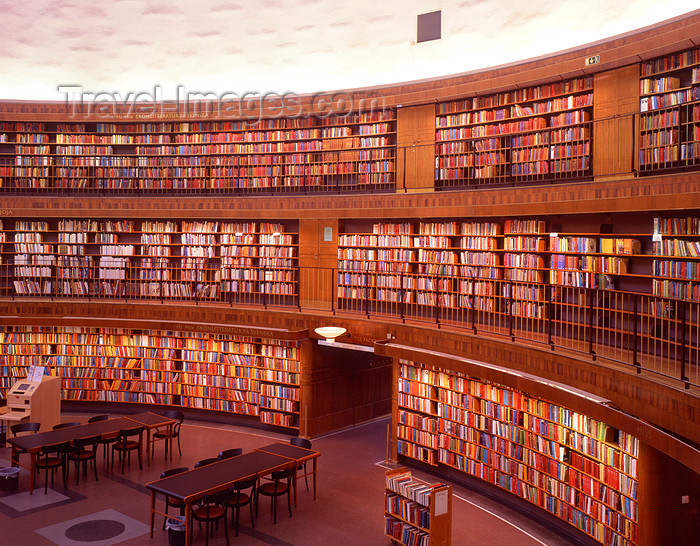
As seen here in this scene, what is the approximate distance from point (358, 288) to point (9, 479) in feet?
18.5

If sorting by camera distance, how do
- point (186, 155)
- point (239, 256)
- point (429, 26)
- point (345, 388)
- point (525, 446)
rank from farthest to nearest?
point (186, 155)
point (239, 256)
point (345, 388)
point (429, 26)
point (525, 446)

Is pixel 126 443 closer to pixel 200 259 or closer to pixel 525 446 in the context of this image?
pixel 200 259

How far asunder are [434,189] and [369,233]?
1304mm

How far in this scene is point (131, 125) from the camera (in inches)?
476

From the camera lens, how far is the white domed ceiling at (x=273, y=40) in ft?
→ 28.4

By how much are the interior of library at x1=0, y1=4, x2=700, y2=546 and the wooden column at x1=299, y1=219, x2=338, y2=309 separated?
0.07m

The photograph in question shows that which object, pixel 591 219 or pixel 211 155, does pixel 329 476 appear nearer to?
pixel 591 219

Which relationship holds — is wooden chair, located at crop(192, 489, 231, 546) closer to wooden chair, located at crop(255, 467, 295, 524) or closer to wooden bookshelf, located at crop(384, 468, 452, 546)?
wooden chair, located at crop(255, 467, 295, 524)

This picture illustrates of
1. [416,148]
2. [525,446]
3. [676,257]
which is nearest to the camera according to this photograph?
[676,257]

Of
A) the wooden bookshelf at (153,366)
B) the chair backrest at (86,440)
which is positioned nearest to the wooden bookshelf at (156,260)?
the wooden bookshelf at (153,366)

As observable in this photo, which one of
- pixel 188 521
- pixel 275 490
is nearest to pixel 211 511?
pixel 188 521

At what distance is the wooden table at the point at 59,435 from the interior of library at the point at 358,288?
6 cm

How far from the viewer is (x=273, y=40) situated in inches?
399

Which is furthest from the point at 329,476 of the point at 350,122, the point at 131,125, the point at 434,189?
the point at 131,125
